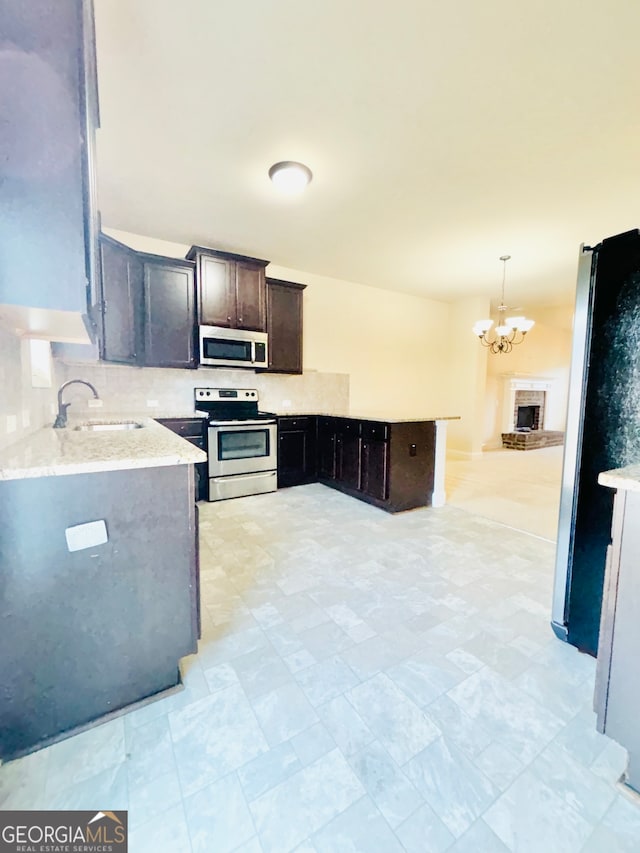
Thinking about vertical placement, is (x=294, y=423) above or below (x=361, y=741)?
above

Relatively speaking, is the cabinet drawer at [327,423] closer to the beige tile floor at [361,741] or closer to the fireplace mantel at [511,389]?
the beige tile floor at [361,741]

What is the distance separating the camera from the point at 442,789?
1032 millimetres

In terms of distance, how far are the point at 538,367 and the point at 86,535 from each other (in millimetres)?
9299

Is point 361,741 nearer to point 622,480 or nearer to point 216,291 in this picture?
point 622,480

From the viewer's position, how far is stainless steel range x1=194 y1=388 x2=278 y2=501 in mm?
3693

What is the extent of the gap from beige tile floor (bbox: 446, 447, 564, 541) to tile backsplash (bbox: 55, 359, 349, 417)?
219 cm

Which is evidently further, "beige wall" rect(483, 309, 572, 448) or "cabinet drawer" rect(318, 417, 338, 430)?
"beige wall" rect(483, 309, 572, 448)

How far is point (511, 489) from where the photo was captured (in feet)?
14.3

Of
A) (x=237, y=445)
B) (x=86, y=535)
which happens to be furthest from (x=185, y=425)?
(x=86, y=535)

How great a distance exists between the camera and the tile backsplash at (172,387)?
350 cm

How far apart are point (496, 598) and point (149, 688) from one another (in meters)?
1.81

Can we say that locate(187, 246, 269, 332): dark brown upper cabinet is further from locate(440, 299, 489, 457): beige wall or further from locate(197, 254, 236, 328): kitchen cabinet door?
locate(440, 299, 489, 457): beige wall

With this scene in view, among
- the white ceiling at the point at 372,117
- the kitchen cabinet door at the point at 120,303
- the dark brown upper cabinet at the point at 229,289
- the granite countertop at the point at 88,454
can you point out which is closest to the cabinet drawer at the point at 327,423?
the dark brown upper cabinet at the point at 229,289

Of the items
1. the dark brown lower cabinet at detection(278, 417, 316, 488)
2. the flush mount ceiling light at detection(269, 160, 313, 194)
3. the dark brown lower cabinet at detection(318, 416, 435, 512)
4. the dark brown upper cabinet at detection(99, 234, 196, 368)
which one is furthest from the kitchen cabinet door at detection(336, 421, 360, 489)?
the flush mount ceiling light at detection(269, 160, 313, 194)
